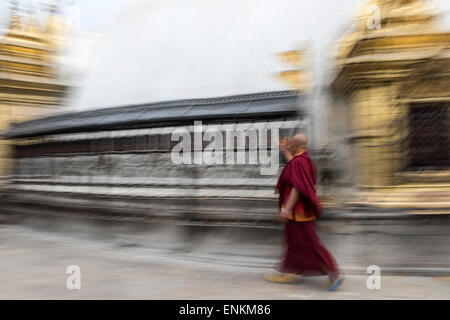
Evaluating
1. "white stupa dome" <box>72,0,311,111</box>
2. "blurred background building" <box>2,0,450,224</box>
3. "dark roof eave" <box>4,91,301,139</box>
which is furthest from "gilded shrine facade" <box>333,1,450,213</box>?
"white stupa dome" <box>72,0,311,111</box>

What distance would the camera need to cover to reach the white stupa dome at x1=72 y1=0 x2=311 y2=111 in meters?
5.29

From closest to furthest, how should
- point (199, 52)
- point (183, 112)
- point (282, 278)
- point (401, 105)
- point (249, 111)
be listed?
1. point (282, 278)
2. point (401, 105)
3. point (249, 111)
4. point (183, 112)
5. point (199, 52)

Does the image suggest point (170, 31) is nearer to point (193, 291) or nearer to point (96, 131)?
point (96, 131)

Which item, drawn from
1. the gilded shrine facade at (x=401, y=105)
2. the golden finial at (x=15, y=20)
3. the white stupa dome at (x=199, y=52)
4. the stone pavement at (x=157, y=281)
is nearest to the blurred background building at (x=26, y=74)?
the golden finial at (x=15, y=20)

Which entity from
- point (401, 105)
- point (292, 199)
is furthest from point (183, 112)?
point (401, 105)

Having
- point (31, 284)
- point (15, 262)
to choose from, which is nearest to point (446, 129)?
point (31, 284)

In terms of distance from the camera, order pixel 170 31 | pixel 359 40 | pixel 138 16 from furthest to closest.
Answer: pixel 138 16 → pixel 170 31 → pixel 359 40

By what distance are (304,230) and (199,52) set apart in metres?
3.11

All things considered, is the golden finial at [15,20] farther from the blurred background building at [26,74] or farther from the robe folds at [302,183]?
the robe folds at [302,183]

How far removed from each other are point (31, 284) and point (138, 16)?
490 cm

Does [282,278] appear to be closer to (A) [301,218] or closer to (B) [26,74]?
(A) [301,218]

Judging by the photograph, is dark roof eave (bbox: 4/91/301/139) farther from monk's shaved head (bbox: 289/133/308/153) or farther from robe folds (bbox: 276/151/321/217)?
robe folds (bbox: 276/151/321/217)

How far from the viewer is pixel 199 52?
18.7 feet
